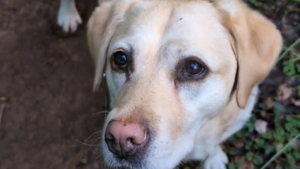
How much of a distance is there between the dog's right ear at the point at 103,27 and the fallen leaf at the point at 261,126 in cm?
145

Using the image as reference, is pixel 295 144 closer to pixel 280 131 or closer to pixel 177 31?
pixel 280 131

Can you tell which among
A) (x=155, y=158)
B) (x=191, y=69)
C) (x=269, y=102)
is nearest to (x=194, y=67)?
(x=191, y=69)

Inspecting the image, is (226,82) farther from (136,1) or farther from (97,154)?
(97,154)

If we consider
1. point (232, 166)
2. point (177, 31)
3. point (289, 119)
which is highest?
point (177, 31)

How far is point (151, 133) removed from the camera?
8.62 ft

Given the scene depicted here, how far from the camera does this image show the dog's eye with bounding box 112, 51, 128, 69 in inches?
114

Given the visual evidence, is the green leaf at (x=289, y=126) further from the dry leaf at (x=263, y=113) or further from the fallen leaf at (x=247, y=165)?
the fallen leaf at (x=247, y=165)

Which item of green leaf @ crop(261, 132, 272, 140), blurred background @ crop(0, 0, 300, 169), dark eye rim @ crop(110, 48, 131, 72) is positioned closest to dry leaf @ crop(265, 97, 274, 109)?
blurred background @ crop(0, 0, 300, 169)

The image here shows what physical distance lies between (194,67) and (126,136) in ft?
1.70

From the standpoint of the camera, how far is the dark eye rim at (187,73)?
9.14 ft

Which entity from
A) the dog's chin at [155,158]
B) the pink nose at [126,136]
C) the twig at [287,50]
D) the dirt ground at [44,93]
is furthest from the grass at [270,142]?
the pink nose at [126,136]

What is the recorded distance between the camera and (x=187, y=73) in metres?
2.82

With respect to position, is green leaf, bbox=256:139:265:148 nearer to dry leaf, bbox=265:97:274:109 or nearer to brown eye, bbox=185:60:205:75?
dry leaf, bbox=265:97:274:109

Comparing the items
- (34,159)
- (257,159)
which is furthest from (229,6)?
(34,159)
